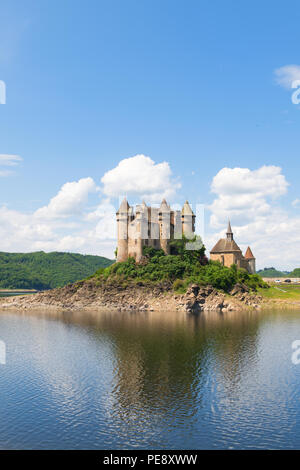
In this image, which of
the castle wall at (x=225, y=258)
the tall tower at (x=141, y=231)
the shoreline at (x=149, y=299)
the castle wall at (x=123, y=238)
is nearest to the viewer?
the shoreline at (x=149, y=299)

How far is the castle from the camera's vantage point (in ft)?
325

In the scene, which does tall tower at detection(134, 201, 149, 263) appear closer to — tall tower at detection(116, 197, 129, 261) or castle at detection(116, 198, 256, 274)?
castle at detection(116, 198, 256, 274)

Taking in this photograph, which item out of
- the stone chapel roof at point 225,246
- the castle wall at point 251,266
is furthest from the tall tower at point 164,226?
the castle wall at point 251,266

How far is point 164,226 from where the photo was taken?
101m

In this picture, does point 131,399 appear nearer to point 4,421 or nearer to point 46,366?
point 4,421

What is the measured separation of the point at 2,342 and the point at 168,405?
3333 cm

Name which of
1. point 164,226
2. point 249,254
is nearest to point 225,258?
point 249,254

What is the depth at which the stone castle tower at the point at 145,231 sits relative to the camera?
99.4 m

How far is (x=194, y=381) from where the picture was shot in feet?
112

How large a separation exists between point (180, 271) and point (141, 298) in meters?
11.7

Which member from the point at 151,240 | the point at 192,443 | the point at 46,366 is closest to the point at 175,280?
the point at 151,240

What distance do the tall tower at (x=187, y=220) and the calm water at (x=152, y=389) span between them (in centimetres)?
4668

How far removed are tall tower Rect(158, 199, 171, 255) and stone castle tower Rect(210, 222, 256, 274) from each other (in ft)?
51.7
